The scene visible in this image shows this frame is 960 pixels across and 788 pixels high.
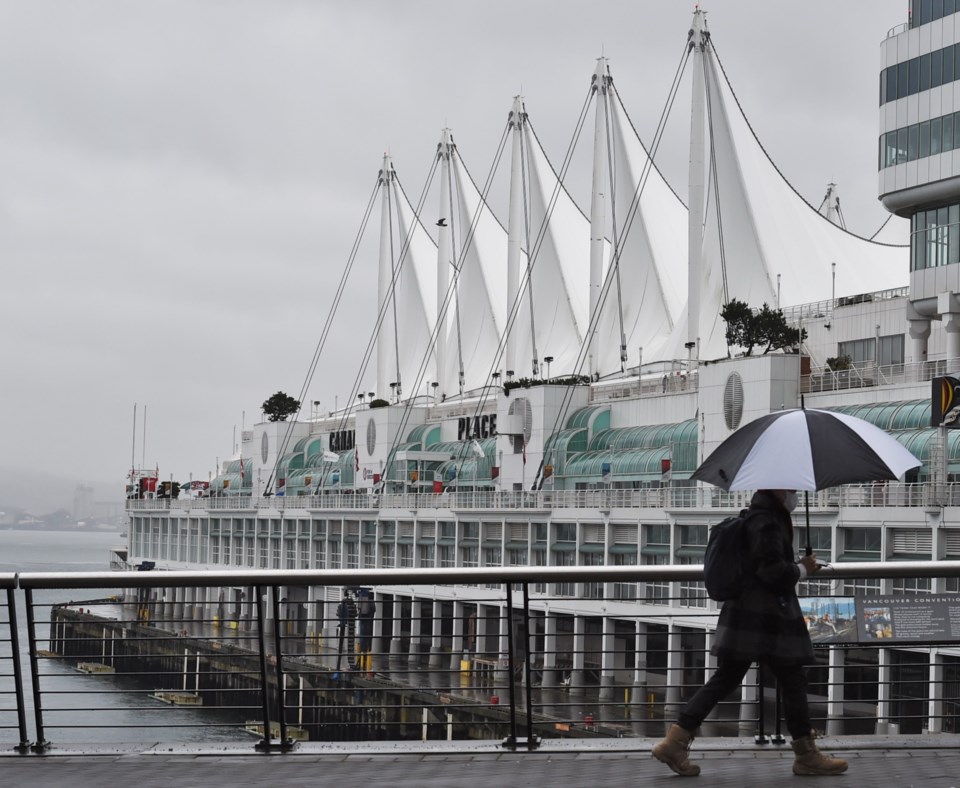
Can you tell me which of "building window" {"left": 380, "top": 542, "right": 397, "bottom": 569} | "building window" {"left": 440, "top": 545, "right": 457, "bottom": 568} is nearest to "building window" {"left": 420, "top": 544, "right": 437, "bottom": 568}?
"building window" {"left": 440, "top": 545, "right": 457, "bottom": 568}

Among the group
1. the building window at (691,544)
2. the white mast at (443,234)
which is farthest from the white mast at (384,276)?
the building window at (691,544)

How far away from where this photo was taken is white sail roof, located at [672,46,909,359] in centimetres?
7694

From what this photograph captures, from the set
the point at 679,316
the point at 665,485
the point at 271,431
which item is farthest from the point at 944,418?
the point at 271,431

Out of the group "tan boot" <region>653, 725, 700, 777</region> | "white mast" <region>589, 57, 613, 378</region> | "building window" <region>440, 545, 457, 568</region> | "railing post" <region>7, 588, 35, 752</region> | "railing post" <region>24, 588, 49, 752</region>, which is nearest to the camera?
"tan boot" <region>653, 725, 700, 777</region>

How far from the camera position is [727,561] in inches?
329

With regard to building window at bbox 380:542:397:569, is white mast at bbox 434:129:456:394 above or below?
above

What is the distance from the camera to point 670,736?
337 inches

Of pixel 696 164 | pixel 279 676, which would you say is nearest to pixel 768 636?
pixel 279 676

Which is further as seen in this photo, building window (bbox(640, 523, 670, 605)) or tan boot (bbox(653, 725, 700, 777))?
building window (bbox(640, 523, 670, 605))

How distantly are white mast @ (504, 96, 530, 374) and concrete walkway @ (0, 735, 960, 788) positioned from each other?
252 feet

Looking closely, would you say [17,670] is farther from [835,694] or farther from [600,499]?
[600,499]

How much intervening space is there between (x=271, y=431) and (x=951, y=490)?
A: 61.6 meters

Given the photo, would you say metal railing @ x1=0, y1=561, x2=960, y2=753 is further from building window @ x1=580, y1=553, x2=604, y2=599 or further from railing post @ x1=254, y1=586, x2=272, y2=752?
building window @ x1=580, y1=553, x2=604, y2=599

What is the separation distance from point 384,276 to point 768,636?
94.4 m
